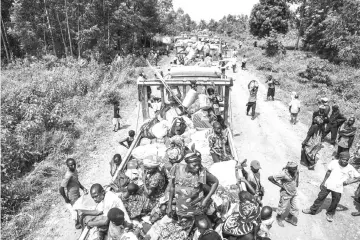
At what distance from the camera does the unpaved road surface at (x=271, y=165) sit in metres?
4.38

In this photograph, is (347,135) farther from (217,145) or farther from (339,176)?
(217,145)

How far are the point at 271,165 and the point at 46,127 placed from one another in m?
6.23

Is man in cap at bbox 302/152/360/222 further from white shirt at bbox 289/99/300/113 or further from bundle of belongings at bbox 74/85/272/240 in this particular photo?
white shirt at bbox 289/99/300/113

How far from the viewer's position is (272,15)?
91.3 ft

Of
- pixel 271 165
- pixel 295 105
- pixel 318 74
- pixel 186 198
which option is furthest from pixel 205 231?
pixel 318 74

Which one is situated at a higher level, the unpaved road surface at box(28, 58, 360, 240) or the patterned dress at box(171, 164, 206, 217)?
the patterned dress at box(171, 164, 206, 217)

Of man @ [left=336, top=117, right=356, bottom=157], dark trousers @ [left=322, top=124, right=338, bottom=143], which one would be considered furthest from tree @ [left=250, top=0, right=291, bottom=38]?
man @ [left=336, top=117, right=356, bottom=157]

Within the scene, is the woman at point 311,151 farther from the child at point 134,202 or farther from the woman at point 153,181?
the child at point 134,202

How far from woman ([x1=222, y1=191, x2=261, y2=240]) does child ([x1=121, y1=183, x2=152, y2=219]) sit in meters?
1.14

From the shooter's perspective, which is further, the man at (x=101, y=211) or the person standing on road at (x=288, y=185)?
the person standing on road at (x=288, y=185)

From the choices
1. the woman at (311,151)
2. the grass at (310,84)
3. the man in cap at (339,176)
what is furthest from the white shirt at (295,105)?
the man in cap at (339,176)

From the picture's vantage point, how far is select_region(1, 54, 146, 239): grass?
496 cm

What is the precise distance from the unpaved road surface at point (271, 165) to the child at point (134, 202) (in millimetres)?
1716

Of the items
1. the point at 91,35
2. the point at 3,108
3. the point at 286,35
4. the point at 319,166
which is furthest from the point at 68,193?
the point at 286,35
